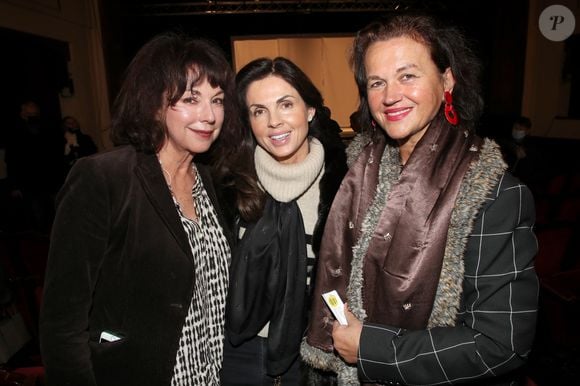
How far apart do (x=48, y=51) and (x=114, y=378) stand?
6926mm

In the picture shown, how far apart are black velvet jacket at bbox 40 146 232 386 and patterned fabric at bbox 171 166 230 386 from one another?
9 cm

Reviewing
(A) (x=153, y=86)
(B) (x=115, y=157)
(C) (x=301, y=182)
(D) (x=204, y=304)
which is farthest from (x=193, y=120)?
(D) (x=204, y=304)

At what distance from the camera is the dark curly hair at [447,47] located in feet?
4.07

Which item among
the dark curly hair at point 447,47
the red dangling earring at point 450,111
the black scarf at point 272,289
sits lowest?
the black scarf at point 272,289

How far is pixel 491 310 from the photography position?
3.49 feet

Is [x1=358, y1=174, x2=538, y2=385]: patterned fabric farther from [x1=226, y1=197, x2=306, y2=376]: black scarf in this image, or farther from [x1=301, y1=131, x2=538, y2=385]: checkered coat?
[x1=226, y1=197, x2=306, y2=376]: black scarf

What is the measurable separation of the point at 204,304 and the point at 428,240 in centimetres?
87

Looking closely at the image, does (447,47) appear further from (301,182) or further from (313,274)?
(313,274)

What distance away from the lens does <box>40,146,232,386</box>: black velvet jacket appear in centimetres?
118

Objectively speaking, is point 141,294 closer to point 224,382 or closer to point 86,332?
point 86,332

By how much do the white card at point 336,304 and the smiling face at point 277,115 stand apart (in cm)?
66

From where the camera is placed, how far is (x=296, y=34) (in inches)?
364

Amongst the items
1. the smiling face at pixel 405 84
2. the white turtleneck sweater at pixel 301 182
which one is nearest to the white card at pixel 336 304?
the white turtleneck sweater at pixel 301 182

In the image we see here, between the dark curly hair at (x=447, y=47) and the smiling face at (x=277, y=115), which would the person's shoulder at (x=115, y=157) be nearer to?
the smiling face at (x=277, y=115)
